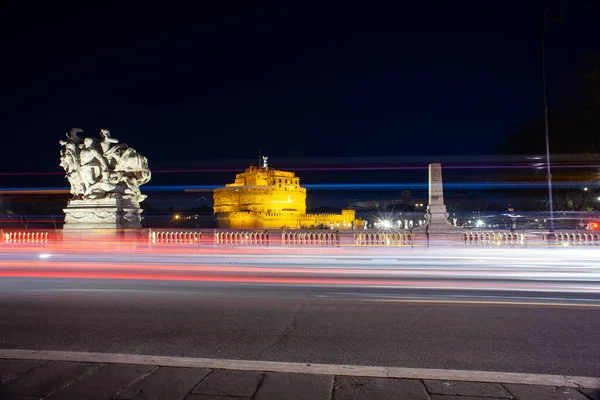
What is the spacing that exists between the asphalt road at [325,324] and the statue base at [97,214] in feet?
31.5

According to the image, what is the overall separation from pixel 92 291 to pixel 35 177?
18.3 m

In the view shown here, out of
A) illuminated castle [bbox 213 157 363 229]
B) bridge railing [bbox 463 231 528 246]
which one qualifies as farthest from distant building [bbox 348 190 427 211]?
bridge railing [bbox 463 231 528 246]

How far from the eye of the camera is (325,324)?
6480 mm

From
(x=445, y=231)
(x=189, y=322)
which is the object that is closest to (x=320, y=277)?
(x=189, y=322)

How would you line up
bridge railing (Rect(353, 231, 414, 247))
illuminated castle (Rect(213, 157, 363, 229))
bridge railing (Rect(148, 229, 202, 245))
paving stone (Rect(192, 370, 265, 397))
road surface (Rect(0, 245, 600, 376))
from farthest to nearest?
illuminated castle (Rect(213, 157, 363, 229)) < bridge railing (Rect(148, 229, 202, 245)) < bridge railing (Rect(353, 231, 414, 247)) < road surface (Rect(0, 245, 600, 376)) < paving stone (Rect(192, 370, 265, 397))

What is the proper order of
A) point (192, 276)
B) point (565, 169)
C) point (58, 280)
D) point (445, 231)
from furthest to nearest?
point (565, 169)
point (445, 231)
point (192, 276)
point (58, 280)

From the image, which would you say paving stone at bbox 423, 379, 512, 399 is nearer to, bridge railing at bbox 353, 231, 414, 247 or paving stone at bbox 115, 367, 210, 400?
paving stone at bbox 115, 367, 210, 400

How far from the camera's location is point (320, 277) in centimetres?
1127

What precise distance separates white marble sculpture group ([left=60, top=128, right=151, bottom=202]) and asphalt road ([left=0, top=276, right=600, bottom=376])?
10197 mm

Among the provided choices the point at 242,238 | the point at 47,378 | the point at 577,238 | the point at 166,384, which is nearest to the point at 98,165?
the point at 242,238

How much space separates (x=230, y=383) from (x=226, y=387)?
0.09 meters

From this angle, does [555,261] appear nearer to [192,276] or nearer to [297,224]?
[192,276]

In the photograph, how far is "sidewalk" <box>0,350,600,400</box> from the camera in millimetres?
3641

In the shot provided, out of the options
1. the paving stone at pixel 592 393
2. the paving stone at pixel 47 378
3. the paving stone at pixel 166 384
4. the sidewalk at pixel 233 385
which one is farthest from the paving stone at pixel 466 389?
the paving stone at pixel 47 378
